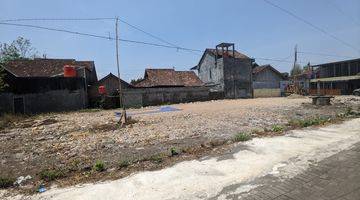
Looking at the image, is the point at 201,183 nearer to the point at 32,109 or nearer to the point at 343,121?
the point at 343,121

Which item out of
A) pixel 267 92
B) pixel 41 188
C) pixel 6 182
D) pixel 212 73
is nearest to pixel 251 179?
pixel 41 188

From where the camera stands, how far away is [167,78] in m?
39.4

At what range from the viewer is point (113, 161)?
8203mm

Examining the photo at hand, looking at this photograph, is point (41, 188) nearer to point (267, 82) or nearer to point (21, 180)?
point (21, 180)

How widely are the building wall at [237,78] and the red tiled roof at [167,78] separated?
4422 millimetres

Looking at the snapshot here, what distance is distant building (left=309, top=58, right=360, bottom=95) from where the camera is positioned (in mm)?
42594

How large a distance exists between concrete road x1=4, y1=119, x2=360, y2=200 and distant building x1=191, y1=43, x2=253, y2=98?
1306 inches

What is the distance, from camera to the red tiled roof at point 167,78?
37531 mm

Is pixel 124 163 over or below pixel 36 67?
below

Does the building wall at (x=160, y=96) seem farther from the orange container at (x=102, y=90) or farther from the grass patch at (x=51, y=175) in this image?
the grass patch at (x=51, y=175)

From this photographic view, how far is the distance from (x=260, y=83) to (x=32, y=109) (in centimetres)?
3305

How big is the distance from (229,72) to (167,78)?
9.13 m

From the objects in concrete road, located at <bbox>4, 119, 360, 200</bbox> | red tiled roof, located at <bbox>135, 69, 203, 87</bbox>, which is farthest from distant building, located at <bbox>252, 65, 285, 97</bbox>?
concrete road, located at <bbox>4, 119, 360, 200</bbox>

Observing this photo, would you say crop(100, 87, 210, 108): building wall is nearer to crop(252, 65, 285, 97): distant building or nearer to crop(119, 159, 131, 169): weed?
crop(252, 65, 285, 97): distant building
